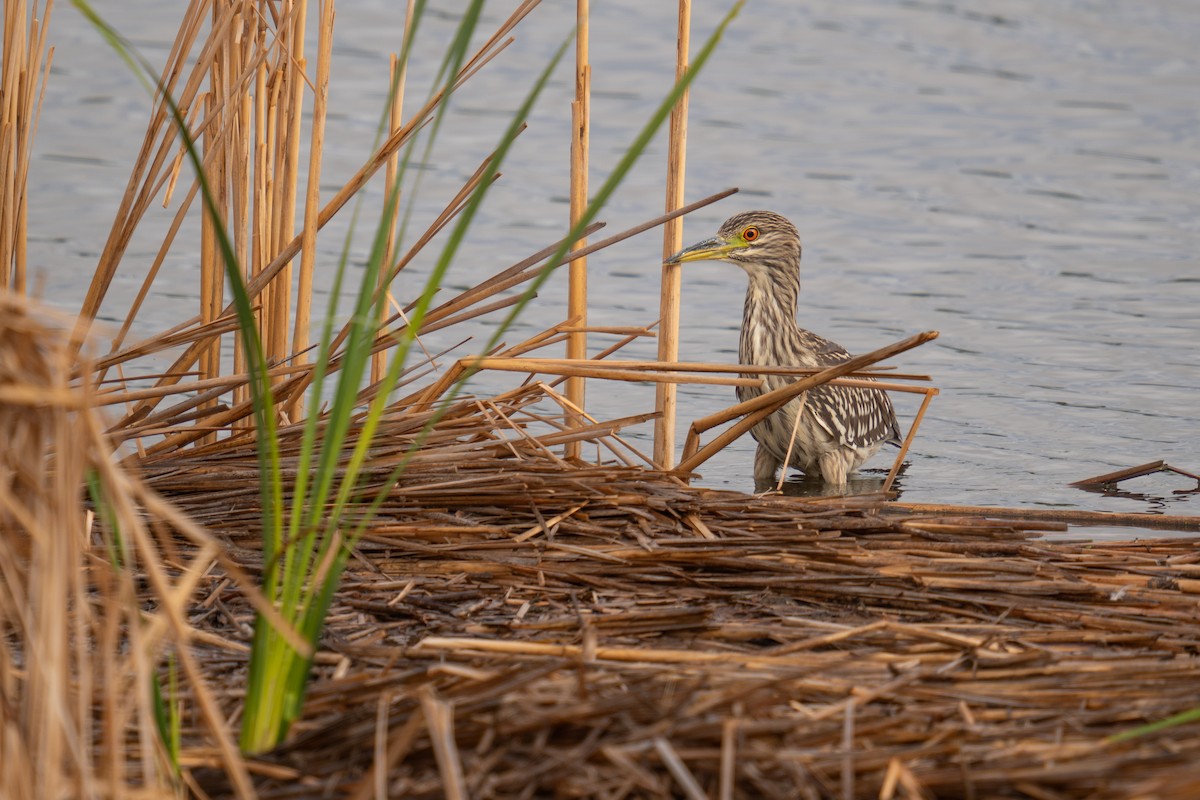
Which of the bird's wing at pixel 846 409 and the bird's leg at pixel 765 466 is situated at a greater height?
the bird's wing at pixel 846 409

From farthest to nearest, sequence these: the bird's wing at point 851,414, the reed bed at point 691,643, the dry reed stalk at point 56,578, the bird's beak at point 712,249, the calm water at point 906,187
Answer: the calm water at point 906,187 < the bird's wing at point 851,414 < the bird's beak at point 712,249 < the reed bed at point 691,643 < the dry reed stalk at point 56,578

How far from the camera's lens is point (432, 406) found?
4109 millimetres

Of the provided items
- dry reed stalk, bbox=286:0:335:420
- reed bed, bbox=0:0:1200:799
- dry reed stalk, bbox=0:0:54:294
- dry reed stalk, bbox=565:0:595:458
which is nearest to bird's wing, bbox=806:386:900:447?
dry reed stalk, bbox=565:0:595:458

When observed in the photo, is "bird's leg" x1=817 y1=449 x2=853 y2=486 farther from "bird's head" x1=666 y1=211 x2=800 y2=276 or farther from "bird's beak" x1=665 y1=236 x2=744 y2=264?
"bird's beak" x1=665 y1=236 x2=744 y2=264

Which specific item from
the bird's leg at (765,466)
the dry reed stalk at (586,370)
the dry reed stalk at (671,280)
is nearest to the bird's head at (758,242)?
the bird's leg at (765,466)

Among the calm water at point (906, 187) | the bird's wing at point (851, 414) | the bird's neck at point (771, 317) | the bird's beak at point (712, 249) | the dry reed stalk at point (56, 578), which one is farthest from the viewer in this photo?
the calm water at point (906, 187)

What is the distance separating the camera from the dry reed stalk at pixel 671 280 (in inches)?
180

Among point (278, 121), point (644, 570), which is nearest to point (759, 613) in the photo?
point (644, 570)

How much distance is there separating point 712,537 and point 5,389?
2033 millimetres

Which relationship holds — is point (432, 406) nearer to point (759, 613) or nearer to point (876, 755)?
point (759, 613)

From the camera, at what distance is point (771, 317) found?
6441 mm

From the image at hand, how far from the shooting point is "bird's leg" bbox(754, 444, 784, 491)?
6.46m

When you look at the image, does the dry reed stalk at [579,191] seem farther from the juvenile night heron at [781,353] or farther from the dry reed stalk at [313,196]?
the juvenile night heron at [781,353]

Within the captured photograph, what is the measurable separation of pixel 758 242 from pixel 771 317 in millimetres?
329
